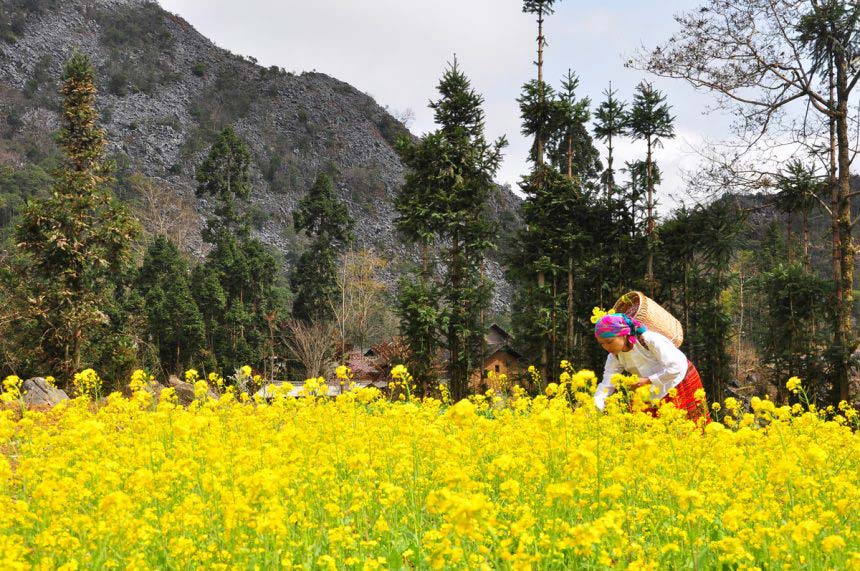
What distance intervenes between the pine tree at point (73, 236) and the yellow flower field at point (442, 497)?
504 inches

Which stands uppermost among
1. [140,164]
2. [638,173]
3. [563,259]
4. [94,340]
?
[140,164]

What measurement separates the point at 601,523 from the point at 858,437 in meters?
3.54

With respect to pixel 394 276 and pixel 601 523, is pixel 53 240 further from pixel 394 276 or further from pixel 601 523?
pixel 394 276

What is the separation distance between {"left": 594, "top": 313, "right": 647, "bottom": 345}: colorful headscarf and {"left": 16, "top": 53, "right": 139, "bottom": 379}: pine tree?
1452 centimetres

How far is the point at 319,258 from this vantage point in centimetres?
3888

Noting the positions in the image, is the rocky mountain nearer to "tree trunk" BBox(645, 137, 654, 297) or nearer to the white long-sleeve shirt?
"tree trunk" BBox(645, 137, 654, 297)

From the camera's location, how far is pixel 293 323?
35.0m

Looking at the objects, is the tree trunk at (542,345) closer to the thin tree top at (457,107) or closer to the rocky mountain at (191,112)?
the thin tree top at (457,107)

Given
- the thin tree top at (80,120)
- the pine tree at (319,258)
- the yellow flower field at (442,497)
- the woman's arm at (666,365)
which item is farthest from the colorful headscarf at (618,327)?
the pine tree at (319,258)

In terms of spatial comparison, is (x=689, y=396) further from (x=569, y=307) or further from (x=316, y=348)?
(x=316, y=348)

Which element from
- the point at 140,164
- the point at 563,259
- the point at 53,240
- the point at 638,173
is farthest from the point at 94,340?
the point at 140,164

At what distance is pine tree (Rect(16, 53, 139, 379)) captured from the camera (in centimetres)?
1698

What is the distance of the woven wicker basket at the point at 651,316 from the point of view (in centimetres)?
662

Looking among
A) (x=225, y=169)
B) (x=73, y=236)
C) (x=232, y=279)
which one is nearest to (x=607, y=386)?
(x=73, y=236)
